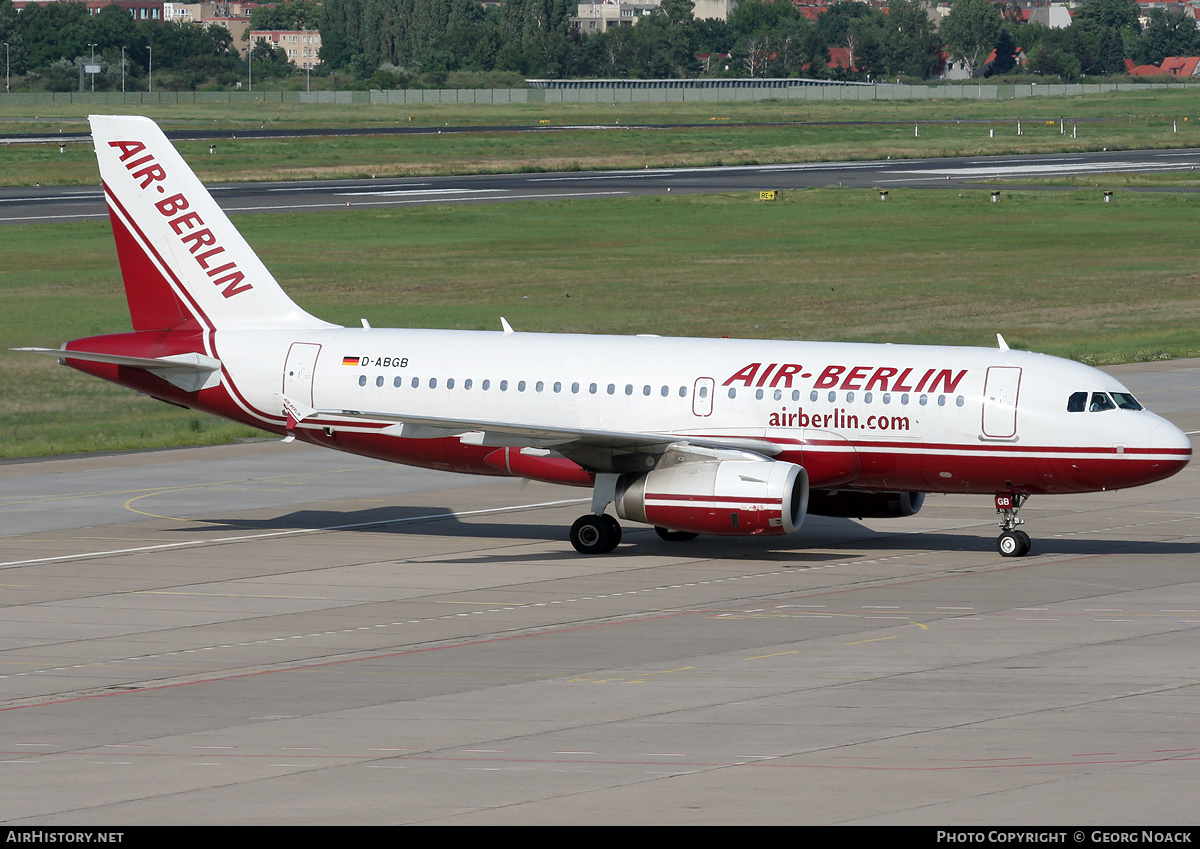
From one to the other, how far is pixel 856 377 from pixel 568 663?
12.9 metres

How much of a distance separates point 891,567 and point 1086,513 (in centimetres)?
980

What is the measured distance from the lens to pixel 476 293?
92312 millimetres

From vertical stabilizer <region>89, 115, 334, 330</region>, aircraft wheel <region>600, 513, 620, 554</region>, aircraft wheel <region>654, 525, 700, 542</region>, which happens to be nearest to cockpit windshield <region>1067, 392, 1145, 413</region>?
aircraft wheel <region>654, 525, 700, 542</region>

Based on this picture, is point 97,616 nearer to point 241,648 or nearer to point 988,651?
point 241,648

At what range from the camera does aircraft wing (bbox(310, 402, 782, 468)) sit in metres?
39.8

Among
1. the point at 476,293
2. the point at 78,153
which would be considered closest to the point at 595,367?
the point at 476,293

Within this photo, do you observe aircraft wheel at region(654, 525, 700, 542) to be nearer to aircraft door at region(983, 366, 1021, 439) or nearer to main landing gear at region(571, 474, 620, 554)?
main landing gear at region(571, 474, 620, 554)

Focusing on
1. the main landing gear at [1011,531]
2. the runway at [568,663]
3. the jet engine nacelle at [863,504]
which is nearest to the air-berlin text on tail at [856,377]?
the jet engine nacelle at [863,504]

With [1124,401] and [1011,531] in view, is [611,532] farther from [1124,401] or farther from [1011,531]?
[1124,401]

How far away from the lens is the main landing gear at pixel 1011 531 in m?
40.9

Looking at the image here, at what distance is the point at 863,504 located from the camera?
42.1m

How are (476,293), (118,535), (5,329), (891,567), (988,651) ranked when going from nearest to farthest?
(988,651)
(891,567)
(118,535)
(5,329)
(476,293)

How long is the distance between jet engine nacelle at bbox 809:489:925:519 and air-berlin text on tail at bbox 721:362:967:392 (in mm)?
2626

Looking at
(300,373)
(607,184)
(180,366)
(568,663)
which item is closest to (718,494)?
(568,663)
